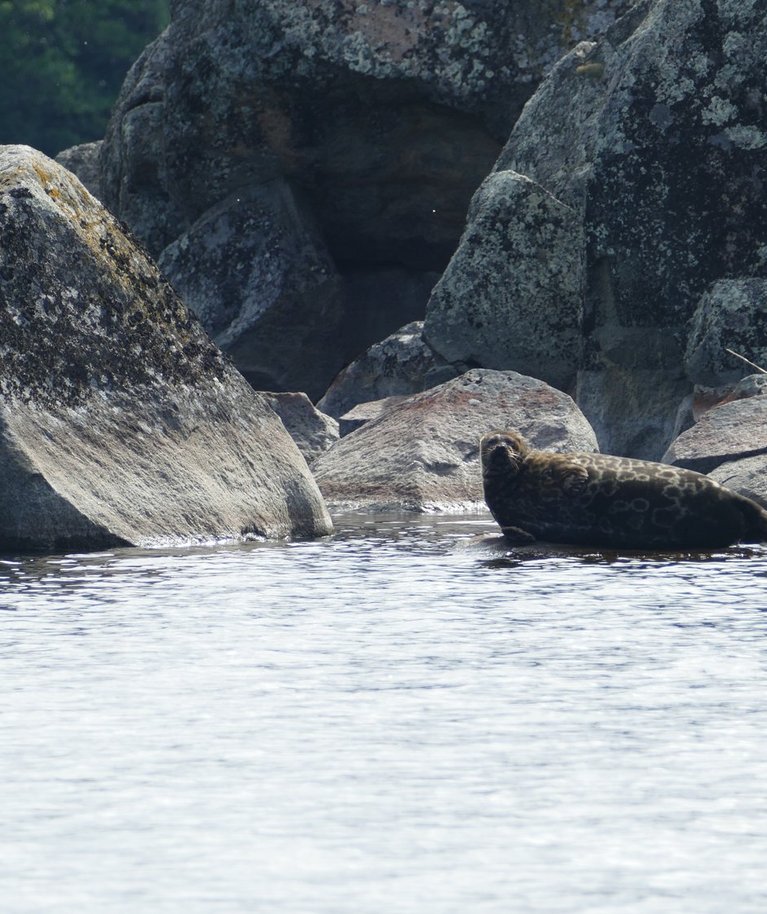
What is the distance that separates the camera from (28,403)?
10883 mm

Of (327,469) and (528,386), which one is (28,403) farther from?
(528,386)

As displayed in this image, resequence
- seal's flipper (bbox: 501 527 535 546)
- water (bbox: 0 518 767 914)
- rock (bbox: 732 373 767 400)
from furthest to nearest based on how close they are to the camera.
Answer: rock (bbox: 732 373 767 400) → seal's flipper (bbox: 501 527 535 546) → water (bbox: 0 518 767 914)

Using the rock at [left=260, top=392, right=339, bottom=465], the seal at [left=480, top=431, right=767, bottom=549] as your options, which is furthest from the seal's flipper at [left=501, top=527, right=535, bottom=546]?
the rock at [left=260, top=392, right=339, bottom=465]

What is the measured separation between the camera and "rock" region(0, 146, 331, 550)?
34.9ft

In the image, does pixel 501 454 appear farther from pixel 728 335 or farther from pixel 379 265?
pixel 379 265

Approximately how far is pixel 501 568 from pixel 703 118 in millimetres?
7763

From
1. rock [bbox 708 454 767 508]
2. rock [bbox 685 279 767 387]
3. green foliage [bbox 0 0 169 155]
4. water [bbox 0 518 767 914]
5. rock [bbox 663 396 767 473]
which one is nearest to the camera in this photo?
water [bbox 0 518 767 914]

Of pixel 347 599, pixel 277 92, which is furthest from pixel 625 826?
pixel 277 92

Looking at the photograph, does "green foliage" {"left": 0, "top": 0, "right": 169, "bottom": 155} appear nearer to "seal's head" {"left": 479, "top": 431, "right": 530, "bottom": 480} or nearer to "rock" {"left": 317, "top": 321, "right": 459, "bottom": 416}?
"rock" {"left": 317, "top": 321, "right": 459, "bottom": 416}

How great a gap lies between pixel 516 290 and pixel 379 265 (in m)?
6.07

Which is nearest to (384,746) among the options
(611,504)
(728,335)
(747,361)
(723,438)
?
(611,504)

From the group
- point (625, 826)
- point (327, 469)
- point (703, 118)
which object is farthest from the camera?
point (703, 118)

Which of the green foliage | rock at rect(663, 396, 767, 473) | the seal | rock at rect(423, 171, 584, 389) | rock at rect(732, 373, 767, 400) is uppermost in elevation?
the green foliage

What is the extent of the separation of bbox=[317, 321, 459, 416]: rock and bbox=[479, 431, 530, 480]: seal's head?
745cm
